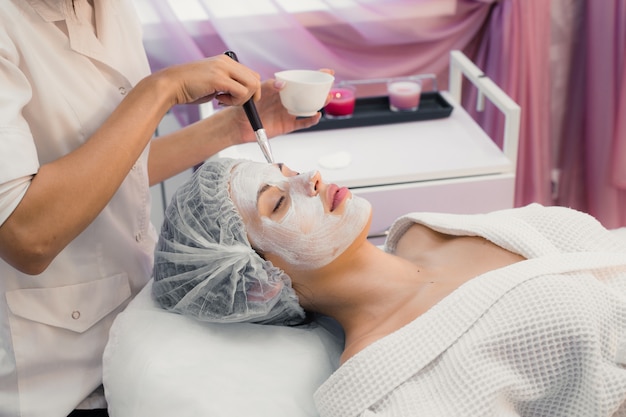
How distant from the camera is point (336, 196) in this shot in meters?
1.38

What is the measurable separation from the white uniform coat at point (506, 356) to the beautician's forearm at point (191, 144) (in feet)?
2.03

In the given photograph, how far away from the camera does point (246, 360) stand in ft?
4.17

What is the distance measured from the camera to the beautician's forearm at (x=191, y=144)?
156 cm

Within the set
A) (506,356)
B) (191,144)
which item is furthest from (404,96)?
(506,356)

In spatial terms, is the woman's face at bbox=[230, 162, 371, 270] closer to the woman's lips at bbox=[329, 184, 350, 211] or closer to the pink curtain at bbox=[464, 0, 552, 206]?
the woman's lips at bbox=[329, 184, 350, 211]

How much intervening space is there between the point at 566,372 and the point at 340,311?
43 centimetres

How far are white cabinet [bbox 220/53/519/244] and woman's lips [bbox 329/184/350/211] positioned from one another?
0.46 m

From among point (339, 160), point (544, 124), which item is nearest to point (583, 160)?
point (544, 124)

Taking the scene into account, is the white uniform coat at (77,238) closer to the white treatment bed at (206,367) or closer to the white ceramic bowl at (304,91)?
the white treatment bed at (206,367)

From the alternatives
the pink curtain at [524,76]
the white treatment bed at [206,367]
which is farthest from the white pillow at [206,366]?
the pink curtain at [524,76]

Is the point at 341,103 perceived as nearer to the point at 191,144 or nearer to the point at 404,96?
the point at 404,96

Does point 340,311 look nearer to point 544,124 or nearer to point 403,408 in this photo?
point 403,408

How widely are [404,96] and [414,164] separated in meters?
0.36

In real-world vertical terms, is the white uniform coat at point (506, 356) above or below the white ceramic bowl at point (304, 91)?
below
